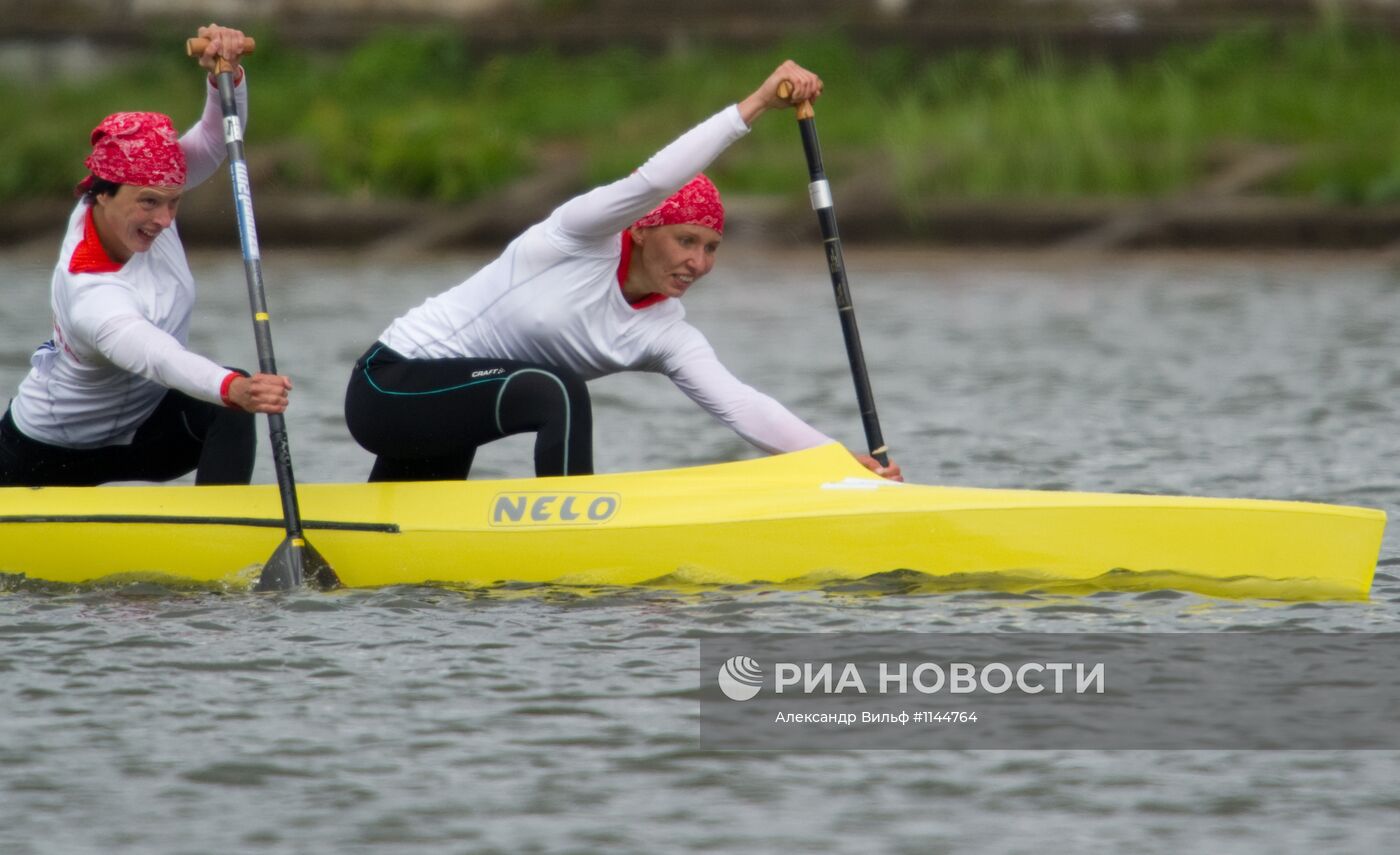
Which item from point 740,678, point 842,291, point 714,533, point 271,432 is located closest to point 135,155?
point 271,432

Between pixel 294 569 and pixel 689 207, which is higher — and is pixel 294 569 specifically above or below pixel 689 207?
below

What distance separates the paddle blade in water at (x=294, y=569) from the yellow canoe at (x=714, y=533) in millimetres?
55

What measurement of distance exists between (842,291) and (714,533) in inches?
42.4

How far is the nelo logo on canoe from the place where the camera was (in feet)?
20.3

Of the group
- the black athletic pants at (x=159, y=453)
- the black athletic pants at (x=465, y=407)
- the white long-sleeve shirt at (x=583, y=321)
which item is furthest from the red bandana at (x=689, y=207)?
the black athletic pants at (x=159, y=453)

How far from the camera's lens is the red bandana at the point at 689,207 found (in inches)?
239

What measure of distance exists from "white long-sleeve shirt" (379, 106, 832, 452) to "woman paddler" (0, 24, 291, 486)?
1.82 ft

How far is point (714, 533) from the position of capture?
6.13 m

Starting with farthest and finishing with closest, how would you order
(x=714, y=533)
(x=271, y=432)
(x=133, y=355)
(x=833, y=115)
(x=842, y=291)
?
(x=833, y=115) → (x=842, y=291) → (x=271, y=432) → (x=714, y=533) → (x=133, y=355)

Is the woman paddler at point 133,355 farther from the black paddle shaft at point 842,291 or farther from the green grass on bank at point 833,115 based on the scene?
the green grass on bank at point 833,115

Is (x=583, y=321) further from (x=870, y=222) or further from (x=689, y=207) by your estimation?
(x=870, y=222)

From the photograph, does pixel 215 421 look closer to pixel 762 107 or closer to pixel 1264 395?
pixel 762 107

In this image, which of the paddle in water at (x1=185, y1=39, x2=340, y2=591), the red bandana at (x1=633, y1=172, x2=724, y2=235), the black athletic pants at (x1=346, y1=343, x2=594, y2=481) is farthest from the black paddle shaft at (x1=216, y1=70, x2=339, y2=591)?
the red bandana at (x1=633, y1=172, x2=724, y2=235)

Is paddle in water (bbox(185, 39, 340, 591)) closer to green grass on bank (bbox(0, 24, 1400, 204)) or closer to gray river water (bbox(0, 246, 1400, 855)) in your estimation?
gray river water (bbox(0, 246, 1400, 855))
